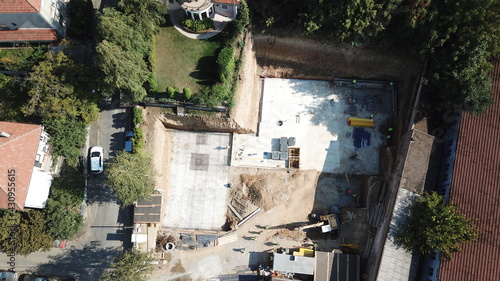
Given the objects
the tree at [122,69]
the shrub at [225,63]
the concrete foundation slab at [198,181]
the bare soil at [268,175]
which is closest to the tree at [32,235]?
the bare soil at [268,175]

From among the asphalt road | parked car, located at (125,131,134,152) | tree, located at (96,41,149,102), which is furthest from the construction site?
tree, located at (96,41,149,102)

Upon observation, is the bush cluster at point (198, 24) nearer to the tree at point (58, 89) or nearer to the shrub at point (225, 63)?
the shrub at point (225, 63)

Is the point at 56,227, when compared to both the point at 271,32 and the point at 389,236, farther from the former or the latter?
the point at 389,236

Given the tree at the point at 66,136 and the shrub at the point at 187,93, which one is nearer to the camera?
the shrub at the point at 187,93

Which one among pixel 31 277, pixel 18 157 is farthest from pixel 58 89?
pixel 31 277

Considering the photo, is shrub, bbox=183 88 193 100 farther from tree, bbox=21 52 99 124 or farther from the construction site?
tree, bbox=21 52 99 124

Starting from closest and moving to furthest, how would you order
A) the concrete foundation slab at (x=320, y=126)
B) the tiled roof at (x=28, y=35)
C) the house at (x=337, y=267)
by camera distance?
1. the house at (x=337, y=267)
2. the tiled roof at (x=28, y=35)
3. the concrete foundation slab at (x=320, y=126)
